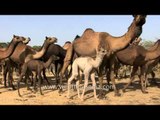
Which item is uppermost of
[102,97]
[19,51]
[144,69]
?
[19,51]

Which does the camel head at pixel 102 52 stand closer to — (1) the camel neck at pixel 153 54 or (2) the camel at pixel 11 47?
(1) the camel neck at pixel 153 54

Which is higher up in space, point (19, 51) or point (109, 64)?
point (19, 51)

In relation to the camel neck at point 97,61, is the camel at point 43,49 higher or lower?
higher

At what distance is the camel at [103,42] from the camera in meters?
9.63

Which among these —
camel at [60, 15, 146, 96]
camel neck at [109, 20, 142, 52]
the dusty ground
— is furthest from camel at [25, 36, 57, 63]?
camel neck at [109, 20, 142, 52]

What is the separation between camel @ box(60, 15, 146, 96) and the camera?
31.6 feet

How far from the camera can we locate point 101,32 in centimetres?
1048

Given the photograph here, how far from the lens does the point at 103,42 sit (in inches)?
396

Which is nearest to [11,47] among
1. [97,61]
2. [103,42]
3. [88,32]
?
[88,32]

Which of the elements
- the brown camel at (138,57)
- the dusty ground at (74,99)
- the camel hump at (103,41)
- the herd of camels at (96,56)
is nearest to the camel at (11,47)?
the herd of camels at (96,56)

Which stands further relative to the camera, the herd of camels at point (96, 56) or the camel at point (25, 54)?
the camel at point (25, 54)
